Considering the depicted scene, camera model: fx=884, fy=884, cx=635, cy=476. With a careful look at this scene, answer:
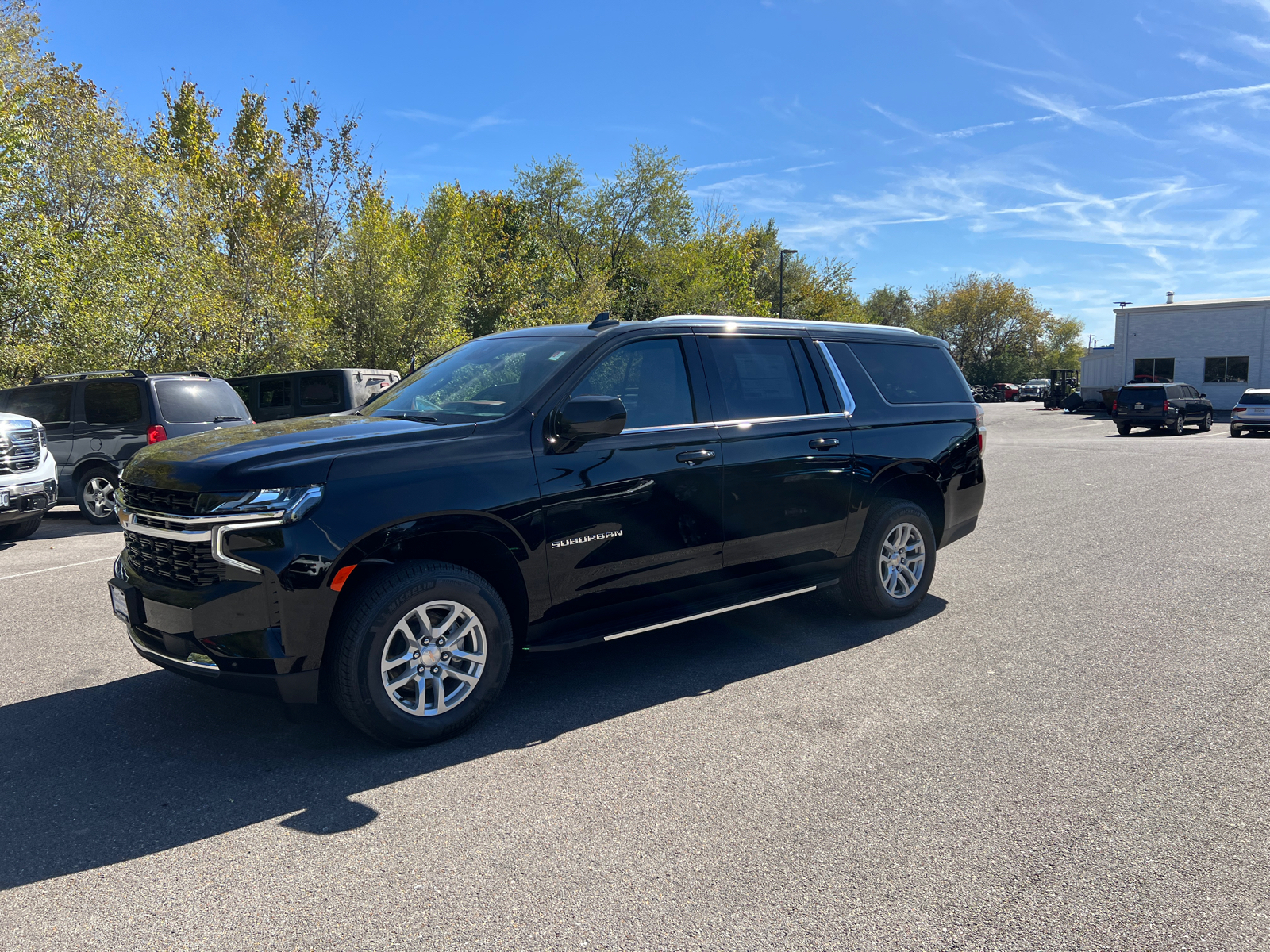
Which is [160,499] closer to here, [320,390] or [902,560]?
[902,560]

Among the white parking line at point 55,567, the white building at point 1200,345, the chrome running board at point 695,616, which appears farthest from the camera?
the white building at point 1200,345

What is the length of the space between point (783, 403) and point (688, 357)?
28.3 inches

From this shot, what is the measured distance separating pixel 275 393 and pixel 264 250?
948 cm

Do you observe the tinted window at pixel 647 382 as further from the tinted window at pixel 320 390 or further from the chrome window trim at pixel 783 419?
the tinted window at pixel 320 390

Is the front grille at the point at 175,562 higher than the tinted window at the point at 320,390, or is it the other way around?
the tinted window at the point at 320,390

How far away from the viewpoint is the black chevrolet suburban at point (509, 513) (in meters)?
3.56

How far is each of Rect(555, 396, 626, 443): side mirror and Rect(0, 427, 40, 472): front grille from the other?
7.98 metres

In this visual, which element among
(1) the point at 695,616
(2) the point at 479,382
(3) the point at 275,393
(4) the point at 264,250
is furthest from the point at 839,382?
(4) the point at 264,250

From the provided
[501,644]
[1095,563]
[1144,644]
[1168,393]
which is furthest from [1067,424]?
[501,644]

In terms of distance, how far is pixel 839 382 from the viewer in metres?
5.59

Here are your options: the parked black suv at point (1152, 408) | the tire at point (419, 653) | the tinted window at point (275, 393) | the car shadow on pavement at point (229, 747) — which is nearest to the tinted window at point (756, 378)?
the car shadow on pavement at point (229, 747)

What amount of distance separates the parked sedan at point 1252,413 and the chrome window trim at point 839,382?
2713 centimetres

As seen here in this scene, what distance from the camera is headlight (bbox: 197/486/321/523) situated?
3510mm

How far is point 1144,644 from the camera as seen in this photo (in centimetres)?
523
